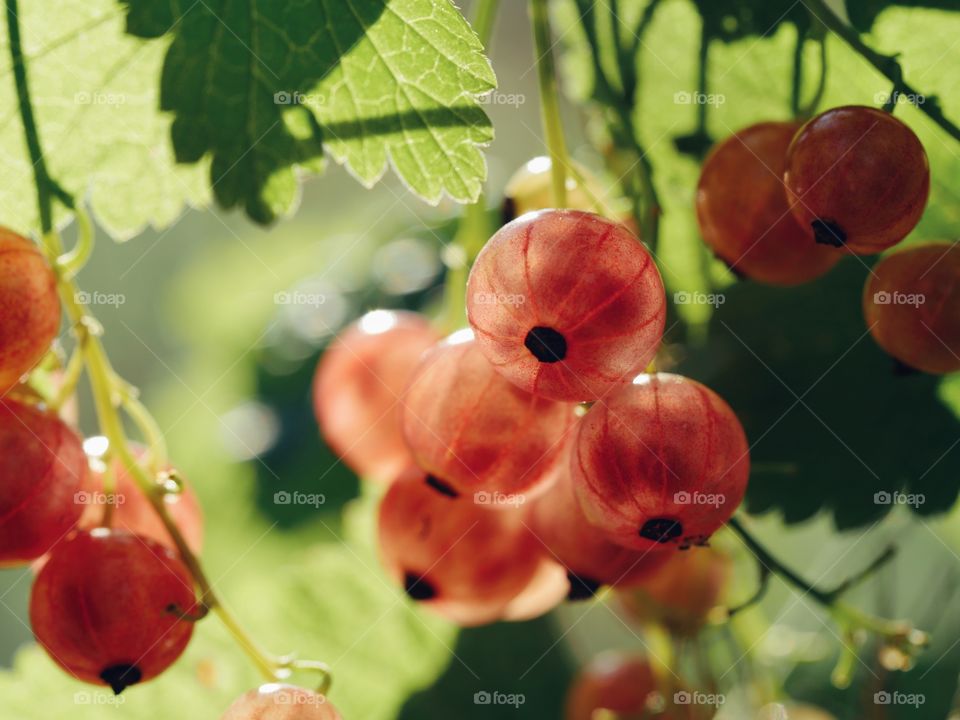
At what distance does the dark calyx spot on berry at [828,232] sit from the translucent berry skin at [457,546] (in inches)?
15.2

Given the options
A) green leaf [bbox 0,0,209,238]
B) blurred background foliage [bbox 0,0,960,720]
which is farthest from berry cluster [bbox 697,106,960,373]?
green leaf [bbox 0,0,209,238]

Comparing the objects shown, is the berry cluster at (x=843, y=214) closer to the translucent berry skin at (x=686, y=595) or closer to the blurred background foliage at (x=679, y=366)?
the blurred background foliage at (x=679, y=366)

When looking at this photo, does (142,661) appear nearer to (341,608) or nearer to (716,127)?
(341,608)

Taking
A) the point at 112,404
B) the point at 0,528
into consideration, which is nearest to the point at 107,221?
the point at 112,404

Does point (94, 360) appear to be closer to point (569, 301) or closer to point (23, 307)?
point (23, 307)

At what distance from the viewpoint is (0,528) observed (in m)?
0.85
